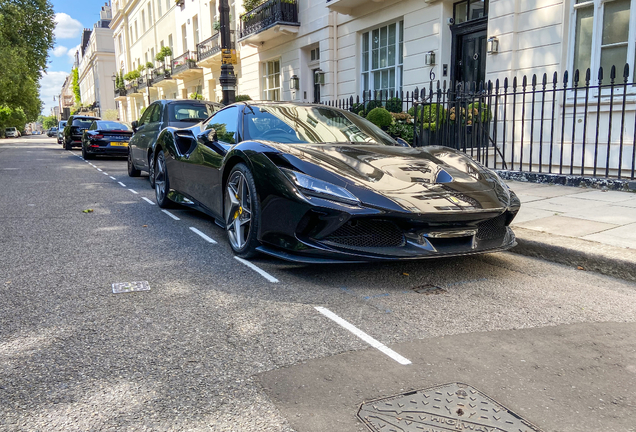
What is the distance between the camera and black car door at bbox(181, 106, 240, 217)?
4.96 m

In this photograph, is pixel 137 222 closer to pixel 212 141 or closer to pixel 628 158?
pixel 212 141

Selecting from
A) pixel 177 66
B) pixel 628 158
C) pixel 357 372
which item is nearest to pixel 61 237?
pixel 357 372

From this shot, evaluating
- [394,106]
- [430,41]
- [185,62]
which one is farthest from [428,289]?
[185,62]

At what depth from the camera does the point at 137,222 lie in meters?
6.14

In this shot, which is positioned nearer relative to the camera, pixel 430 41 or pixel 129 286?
pixel 129 286

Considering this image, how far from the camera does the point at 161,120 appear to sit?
990cm

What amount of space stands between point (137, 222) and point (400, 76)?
9.30m

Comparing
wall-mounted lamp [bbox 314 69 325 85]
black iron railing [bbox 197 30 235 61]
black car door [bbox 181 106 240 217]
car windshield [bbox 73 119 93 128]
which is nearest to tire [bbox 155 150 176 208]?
black car door [bbox 181 106 240 217]

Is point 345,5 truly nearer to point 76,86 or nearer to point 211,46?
point 211,46

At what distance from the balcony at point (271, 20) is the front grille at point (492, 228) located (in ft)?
48.6

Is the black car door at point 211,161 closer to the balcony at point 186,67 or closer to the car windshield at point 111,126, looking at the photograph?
the car windshield at point 111,126

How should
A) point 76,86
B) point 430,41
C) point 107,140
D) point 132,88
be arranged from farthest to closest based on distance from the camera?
point 76,86 < point 132,88 < point 107,140 < point 430,41

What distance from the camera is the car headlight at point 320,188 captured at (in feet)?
11.5

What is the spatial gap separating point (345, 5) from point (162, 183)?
9.55m
